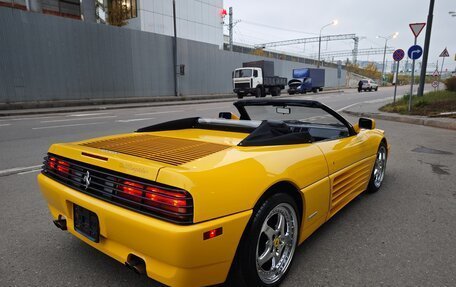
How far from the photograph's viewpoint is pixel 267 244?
6.95 feet

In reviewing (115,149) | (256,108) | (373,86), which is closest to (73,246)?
(115,149)

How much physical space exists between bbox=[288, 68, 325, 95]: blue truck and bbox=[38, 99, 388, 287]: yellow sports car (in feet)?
107

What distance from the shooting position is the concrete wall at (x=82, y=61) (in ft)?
54.7

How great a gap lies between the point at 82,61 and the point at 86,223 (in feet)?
66.1

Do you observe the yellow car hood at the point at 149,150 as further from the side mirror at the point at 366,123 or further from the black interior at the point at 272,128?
the side mirror at the point at 366,123

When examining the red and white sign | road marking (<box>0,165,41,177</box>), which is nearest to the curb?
the red and white sign

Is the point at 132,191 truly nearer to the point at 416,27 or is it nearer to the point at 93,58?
the point at 416,27

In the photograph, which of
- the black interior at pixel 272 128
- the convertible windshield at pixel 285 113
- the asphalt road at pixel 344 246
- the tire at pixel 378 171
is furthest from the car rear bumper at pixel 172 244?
the tire at pixel 378 171

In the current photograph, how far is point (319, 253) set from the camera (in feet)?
8.41

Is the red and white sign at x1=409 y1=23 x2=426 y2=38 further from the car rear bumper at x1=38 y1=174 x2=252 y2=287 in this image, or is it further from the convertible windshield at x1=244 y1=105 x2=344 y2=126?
the car rear bumper at x1=38 y1=174 x2=252 y2=287

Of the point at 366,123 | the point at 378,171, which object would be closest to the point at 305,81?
the point at 378,171

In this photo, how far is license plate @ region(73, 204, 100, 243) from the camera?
6.43 ft

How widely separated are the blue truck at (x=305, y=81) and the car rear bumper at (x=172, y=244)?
33.5 m

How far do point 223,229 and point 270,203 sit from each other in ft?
1.34
